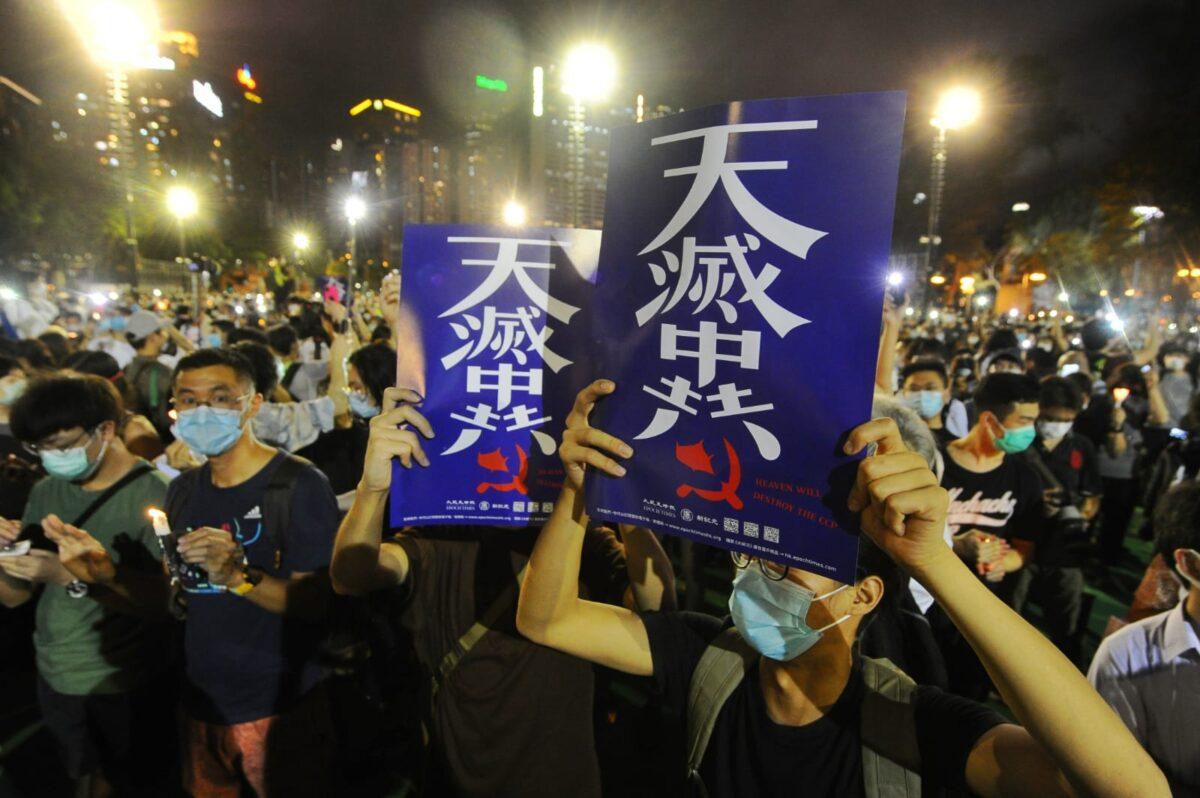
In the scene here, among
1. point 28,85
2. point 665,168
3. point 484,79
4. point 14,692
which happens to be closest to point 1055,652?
point 665,168

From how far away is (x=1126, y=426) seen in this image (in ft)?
24.2

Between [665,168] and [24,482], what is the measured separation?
4.49 metres

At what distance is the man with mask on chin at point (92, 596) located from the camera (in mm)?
3047

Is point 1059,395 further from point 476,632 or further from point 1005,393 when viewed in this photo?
point 476,632

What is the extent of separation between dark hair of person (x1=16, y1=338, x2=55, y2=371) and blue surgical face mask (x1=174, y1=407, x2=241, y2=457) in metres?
4.50

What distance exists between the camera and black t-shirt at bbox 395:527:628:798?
2432mm

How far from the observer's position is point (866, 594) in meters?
1.84

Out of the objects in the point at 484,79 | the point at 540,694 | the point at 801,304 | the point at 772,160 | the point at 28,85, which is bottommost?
the point at 540,694

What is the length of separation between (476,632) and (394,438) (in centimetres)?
80

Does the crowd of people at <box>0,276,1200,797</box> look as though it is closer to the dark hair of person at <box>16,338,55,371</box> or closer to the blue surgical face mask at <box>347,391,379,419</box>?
the blue surgical face mask at <box>347,391,379,419</box>

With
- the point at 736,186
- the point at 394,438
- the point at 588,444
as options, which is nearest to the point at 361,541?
the point at 394,438

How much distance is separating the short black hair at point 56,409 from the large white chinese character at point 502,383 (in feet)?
6.90

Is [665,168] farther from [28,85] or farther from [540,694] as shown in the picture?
[28,85]

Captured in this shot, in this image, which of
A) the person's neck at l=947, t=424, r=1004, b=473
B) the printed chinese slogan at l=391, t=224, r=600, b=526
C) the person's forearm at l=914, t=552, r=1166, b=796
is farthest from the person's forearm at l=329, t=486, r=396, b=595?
the person's neck at l=947, t=424, r=1004, b=473
